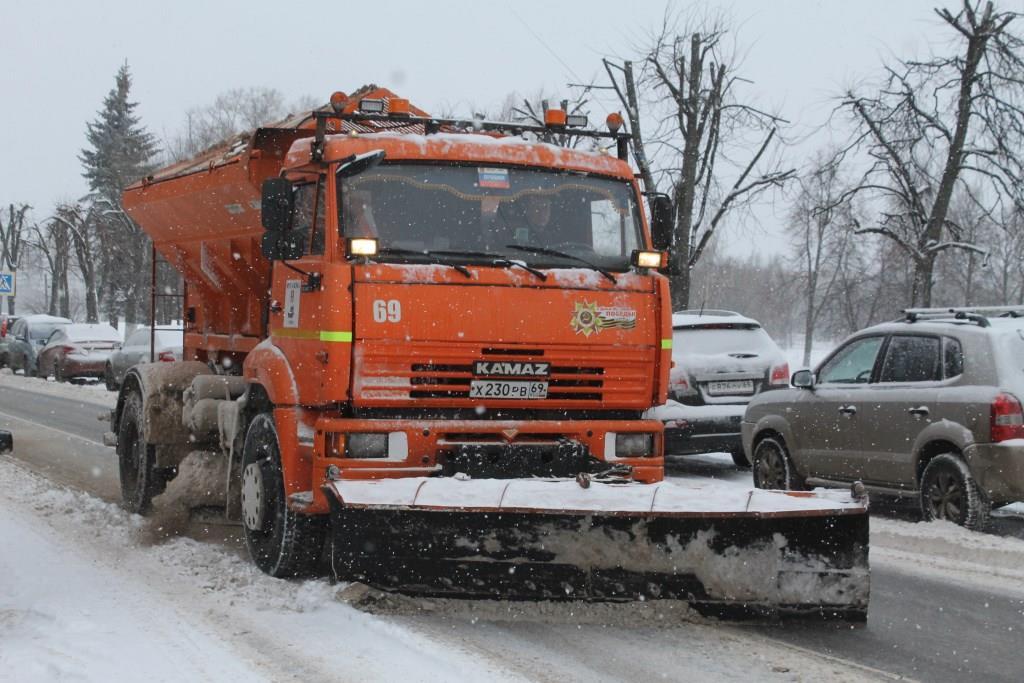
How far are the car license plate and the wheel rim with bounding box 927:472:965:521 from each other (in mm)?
4045

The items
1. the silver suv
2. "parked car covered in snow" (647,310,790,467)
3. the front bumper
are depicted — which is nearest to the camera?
the front bumper

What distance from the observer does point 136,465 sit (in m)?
10.2

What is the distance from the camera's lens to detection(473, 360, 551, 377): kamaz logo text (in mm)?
6836

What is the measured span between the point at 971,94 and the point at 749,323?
27.4 feet

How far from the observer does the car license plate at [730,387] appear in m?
13.4

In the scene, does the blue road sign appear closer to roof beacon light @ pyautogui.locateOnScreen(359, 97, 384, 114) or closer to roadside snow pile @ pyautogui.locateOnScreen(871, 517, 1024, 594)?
roof beacon light @ pyautogui.locateOnScreen(359, 97, 384, 114)

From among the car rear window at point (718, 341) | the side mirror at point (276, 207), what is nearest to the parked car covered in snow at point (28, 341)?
the car rear window at point (718, 341)

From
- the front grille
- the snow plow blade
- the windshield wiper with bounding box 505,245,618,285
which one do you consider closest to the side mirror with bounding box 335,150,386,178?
the windshield wiper with bounding box 505,245,618,285

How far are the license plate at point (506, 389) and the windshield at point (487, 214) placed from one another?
2.35 ft

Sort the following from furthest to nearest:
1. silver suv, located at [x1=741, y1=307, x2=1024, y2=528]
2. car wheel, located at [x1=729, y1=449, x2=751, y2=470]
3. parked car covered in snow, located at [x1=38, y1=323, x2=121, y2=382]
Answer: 1. parked car covered in snow, located at [x1=38, y1=323, x2=121, y2=382]
2. car wheel, located at [x1=729, y1=449, x2=751, y2=470]
3. silver suv, located at [x1=741, y1=307, x2=1024, y2=528]

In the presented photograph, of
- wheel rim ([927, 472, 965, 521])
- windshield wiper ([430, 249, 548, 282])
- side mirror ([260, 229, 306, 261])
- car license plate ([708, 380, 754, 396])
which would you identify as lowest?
wheel rim ([927, 472, 965, 521])

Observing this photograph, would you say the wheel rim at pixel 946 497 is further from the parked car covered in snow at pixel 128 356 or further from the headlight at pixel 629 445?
the parked car covered in snow at pixel 128 356

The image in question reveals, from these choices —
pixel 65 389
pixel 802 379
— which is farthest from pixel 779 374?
pixel 65 389

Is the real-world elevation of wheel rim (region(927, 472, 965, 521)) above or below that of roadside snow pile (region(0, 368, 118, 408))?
above
